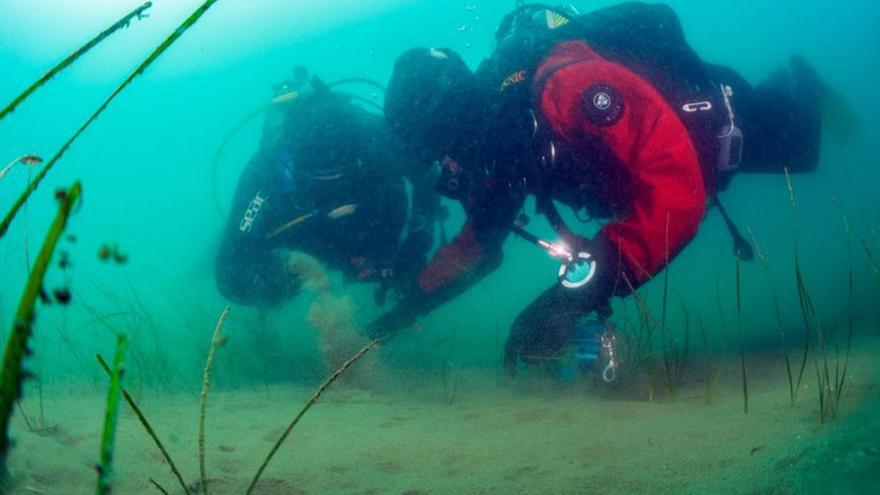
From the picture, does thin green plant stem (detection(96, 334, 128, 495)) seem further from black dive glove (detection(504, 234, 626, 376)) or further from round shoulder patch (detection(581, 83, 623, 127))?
round shoulder patch (detection(581, 83, 623, 127))

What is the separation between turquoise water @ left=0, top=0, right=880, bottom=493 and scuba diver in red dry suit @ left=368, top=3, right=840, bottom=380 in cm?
159

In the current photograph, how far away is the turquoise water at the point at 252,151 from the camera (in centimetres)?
738

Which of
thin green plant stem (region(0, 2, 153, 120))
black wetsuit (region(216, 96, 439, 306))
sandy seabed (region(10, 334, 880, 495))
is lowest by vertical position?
sandy seabed (region(10, 334, 880, 495))

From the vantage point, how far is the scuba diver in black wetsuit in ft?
15.2

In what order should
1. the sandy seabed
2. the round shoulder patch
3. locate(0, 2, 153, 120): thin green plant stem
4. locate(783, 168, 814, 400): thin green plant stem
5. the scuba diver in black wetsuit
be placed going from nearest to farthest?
locate(0, 2, 153, 120): thin green plant stem, the sandy seabed, locate(783, 168, 814, 400): thin green plant stem, the round shoulder patch, the scuba diver in black wetsuit

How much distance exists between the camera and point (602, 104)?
3127 mm

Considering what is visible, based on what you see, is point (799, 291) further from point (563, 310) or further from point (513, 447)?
point (513, 447)

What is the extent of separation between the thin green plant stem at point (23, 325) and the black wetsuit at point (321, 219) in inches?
160

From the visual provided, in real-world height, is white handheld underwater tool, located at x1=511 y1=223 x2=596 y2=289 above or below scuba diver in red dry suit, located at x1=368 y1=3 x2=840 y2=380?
below

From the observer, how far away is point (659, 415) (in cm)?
234

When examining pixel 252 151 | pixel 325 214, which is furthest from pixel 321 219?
pixel 252 151

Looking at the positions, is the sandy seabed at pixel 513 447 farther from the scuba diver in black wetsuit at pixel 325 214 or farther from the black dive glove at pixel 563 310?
the scuba diver in black wetsuit at pixel 325 214

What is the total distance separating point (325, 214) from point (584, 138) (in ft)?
7.75

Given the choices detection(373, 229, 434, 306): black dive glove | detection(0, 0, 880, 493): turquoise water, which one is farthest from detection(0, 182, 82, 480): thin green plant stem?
detection(373, 229, 434, 306): black dive glove
